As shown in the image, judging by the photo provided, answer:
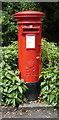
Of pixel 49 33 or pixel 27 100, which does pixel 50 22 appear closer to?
pixel 49 33

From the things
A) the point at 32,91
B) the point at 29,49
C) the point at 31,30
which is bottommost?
the point at 32,91

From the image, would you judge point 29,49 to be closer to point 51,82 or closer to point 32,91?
point 51,82

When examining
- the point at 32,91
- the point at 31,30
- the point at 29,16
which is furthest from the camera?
the point at 32,91

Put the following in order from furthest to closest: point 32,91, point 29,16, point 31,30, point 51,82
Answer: point 32,91 → point 51,82 → point 31,30 → point 29,16

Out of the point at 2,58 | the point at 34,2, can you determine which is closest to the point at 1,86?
the point at 2,58

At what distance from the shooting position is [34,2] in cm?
661

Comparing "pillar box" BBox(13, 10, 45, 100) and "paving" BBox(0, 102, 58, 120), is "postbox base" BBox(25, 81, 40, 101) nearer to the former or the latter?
"pillar box" BBox(13, 10, 45, 100)

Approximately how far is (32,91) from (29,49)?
833 mm

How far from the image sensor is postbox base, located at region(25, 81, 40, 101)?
11.0ft

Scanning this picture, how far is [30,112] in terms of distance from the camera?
3.13 m

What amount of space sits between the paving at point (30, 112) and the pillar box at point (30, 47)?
10.6 inches

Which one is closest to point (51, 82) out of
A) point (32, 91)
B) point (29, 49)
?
point (32, 91)

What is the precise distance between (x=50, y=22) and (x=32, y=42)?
5532 millimetres

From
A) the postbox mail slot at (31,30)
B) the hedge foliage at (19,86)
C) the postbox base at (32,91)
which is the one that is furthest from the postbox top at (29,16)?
the postbox base at (32,91)
